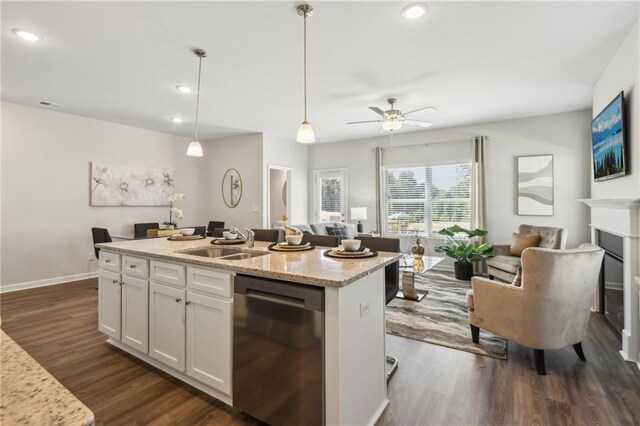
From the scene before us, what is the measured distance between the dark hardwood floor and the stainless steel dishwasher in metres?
0.29

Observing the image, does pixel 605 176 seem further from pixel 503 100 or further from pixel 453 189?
pixel 453 189

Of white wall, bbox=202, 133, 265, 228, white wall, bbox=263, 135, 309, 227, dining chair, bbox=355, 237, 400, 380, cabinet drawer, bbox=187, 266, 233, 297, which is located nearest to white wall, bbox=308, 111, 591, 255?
white wall, bbox=263, 135, 309, 227

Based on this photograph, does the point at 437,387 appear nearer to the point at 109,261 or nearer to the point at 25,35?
the point at 109,261

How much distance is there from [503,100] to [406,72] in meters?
1.90

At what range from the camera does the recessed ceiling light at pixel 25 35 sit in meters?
2.62

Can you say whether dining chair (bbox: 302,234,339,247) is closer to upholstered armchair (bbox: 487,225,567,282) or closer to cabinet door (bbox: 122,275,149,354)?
cabinet door (bbox: 122,275,149,354)

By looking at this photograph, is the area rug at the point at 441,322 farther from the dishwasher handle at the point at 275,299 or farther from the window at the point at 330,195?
the window at the point at 330,195

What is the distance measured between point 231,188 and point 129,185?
1.88 m

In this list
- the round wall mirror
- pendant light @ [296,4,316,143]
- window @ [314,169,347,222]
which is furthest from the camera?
window @ [314,169,347,222]

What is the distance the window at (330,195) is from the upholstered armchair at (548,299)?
4.91 m

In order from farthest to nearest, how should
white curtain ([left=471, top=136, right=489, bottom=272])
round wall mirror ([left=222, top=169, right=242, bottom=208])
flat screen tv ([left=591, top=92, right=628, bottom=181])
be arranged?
round wall mirror ([left=222, top=169, right=242, bottom=208]) < white curtain ([left=471, top=136, right=489, bottom=272]) < flat screen tv ([left=591, top=92, right=628, bottom=181])

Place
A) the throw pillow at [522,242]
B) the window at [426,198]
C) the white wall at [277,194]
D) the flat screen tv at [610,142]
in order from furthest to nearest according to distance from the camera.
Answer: the white wall at [277,194], the window at [426,198], the throw pillow at [522,242], the flat screen tv at [610,142]

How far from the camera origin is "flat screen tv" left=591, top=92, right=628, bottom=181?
2.76m

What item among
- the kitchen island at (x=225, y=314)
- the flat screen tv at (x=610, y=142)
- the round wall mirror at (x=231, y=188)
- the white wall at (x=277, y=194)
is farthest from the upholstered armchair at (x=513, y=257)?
the white wall at (x=277, y=194)
